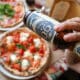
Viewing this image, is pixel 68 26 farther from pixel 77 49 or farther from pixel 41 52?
pixel 41 52

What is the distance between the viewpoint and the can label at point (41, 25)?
79cm

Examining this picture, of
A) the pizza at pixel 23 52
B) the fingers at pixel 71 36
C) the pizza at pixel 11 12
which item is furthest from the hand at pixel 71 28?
the pizza at pixel 11 12

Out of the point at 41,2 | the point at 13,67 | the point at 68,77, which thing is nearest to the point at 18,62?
the point at 13,67

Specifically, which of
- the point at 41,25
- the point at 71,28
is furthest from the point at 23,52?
the point at 71,28

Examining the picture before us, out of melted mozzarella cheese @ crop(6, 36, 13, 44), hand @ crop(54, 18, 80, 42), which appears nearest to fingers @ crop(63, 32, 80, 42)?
hand @ crop(54, 18, 80, 42)

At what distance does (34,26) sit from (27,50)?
8.8 inches

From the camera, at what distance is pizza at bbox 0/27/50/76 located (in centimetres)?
96

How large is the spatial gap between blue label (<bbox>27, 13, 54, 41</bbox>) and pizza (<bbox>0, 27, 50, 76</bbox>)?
0.19 meters

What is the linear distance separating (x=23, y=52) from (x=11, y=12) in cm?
25

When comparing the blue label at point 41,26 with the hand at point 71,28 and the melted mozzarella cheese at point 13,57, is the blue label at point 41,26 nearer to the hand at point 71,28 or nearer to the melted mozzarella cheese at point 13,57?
the hand at point 71,28

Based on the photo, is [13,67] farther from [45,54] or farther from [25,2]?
Result: [25,2]

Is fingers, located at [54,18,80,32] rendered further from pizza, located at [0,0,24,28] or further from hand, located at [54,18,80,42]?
pizza, located at [0,0,24,28]

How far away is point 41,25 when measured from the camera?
32.3 inches

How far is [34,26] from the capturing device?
0.83 m
